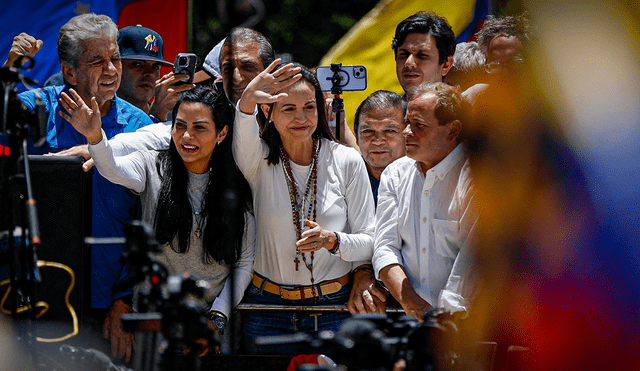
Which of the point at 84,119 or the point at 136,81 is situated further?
the point at 136,81

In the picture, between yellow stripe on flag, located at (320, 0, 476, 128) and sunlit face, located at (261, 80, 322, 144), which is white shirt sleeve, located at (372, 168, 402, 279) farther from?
yellow stripe on flag, located at (320, 0, 476, 128)

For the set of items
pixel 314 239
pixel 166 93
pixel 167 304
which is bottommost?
pixel 167 304

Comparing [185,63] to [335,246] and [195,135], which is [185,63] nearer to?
[195,135]

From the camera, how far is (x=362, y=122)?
3.68m

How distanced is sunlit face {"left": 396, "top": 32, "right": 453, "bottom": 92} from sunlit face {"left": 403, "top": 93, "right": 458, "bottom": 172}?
0.91 m

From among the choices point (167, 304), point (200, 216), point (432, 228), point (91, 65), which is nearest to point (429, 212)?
point (432, 228)

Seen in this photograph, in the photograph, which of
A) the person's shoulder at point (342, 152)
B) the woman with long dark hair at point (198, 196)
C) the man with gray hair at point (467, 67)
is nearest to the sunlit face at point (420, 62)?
the man with gray hair at point (467, 67)

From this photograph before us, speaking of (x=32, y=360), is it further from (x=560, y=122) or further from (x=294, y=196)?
(x=560, y=122)

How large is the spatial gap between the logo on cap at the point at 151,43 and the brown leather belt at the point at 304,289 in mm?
1814

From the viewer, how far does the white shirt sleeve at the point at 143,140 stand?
11.0 ft

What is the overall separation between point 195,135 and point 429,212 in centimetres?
116

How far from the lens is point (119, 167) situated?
3076 mm

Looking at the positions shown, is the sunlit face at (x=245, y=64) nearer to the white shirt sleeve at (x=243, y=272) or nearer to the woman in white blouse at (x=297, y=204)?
the woman in white blouse at (x=297, y=204)

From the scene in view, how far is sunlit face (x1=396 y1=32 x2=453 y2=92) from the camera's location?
155 inches
